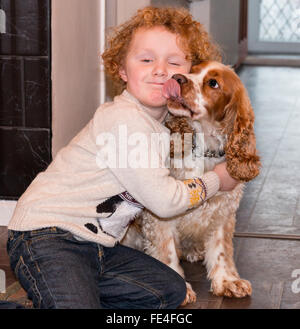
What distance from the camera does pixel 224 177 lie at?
2475 millimetres

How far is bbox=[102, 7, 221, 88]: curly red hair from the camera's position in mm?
2387

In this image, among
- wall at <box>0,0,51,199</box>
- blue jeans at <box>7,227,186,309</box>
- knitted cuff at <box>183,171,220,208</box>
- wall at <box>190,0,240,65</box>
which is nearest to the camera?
blue jeans at <box>7,227,186,309</box>

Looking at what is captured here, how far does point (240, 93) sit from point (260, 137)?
9.10ft

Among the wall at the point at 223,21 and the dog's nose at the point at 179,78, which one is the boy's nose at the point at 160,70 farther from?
the wall at the point at 223,21

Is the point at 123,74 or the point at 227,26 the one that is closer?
the point at 123,74

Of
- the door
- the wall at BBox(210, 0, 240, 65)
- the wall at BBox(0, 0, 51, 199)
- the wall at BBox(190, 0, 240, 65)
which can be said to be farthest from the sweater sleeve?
the door

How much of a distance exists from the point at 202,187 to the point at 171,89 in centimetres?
34

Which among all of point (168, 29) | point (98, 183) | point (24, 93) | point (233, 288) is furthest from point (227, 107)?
point (24, 93)

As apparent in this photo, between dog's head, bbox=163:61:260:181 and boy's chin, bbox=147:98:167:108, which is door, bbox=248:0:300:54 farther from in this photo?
boy's chin, bbox=147:98:167:108

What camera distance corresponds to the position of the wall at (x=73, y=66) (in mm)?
3051

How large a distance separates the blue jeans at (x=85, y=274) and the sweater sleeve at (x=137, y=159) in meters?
0.25

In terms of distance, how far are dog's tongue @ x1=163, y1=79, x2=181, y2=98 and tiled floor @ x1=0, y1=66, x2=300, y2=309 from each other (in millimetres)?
750

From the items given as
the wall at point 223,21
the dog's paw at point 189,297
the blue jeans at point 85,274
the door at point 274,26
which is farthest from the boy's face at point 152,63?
the door at point 274,26

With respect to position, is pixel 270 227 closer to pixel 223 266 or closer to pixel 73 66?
pixel 223 266
